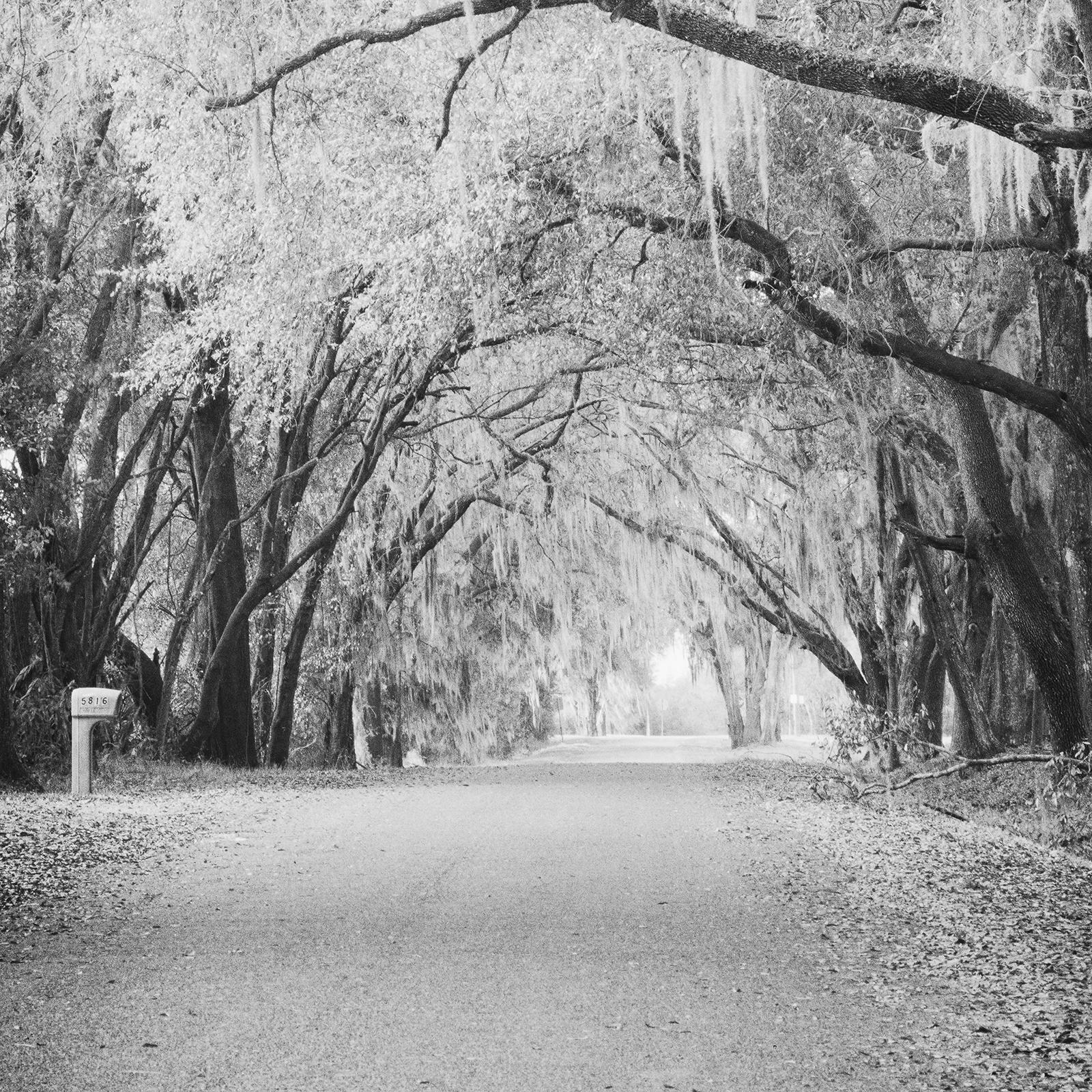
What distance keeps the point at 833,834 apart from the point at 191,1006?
572cm

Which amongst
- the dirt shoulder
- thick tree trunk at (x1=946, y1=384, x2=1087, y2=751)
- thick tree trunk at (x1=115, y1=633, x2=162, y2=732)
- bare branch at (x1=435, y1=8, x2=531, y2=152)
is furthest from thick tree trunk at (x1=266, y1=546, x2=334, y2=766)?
bare branch at (x1=435, y1=8, x2=531, y2=152)

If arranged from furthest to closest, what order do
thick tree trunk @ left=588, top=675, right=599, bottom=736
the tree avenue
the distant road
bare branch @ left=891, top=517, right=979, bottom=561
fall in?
1. thick tree trunk @ left=588, top=675, right=599, bottom=736
2. the distant road
3. bare branch @ left=891, top=517, right=979, bottom=561
4. the tree avenue

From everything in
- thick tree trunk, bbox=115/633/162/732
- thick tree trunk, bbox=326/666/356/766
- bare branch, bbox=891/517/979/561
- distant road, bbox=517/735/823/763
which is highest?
bare branch, bbox=891/517/979/561

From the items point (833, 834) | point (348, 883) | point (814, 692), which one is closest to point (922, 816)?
point (833, 834)

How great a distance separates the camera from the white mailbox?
34.6ft

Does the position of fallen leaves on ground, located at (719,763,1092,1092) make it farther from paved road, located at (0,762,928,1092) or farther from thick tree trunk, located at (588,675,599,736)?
thick tree trunk, located at (588,675,599,736)

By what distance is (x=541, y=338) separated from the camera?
14727 mm

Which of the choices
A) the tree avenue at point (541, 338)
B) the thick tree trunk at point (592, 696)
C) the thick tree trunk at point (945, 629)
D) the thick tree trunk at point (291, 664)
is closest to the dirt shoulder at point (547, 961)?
the tree avenue at point (541, 338)

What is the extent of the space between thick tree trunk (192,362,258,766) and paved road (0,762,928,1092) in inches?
296

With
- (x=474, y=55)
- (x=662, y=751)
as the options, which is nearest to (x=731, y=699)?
(x=662, y=751)

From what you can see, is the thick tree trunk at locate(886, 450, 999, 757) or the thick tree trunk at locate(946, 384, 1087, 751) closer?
the thick tree trunk at locate(946, 384, 1087, 751)

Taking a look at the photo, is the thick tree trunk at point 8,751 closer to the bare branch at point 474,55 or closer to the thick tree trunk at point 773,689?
the bare branch at point 474,55

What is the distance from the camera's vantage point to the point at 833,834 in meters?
8.75

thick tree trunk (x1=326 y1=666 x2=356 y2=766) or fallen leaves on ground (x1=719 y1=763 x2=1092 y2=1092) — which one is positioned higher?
thick tree trunk (x1=326 y1=666 x2=356 y2=766)
